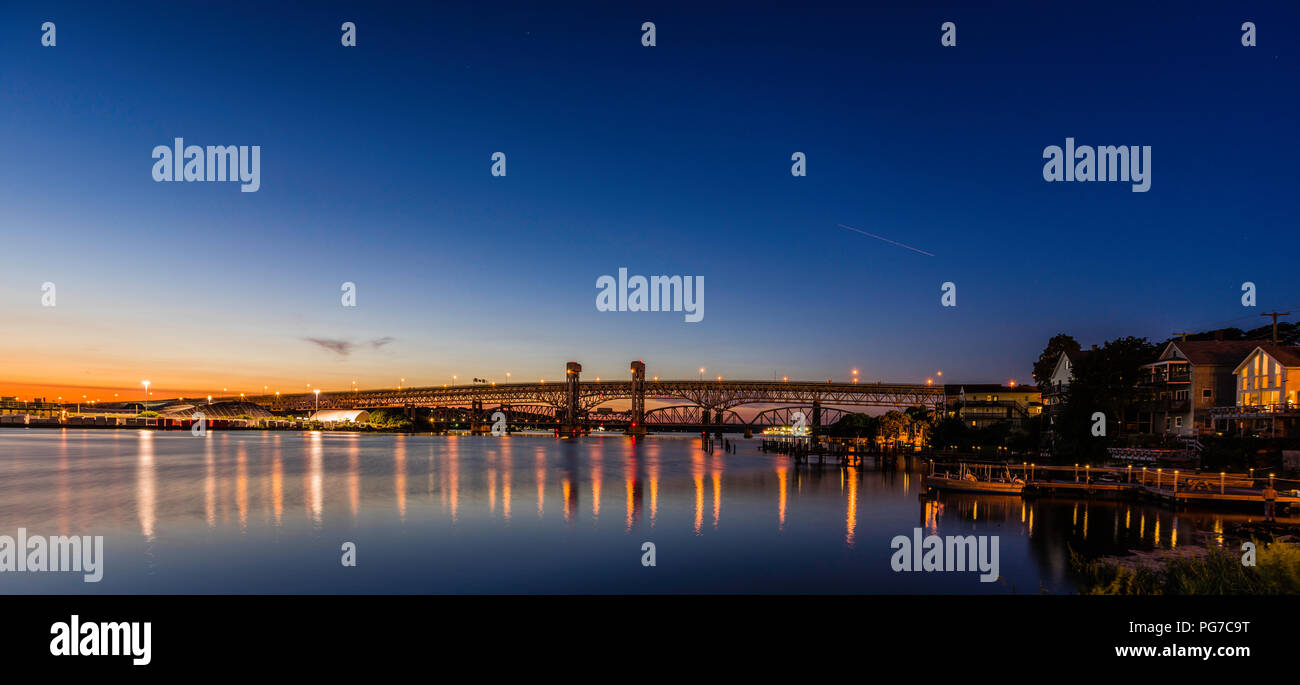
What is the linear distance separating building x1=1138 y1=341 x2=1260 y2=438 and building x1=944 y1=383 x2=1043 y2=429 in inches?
1361

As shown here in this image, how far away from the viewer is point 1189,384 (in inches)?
2159

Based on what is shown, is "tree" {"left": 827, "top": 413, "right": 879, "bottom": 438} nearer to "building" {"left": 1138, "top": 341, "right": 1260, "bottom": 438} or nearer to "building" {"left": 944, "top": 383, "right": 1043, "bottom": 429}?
"building" {"left": 944, "top": 383, "right": 1043, "bottom": 429}

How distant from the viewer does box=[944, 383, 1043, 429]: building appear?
94.0 m

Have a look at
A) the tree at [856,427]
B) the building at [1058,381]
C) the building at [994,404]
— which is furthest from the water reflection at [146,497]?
the tree at [856,427]

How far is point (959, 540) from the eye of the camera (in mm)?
29219

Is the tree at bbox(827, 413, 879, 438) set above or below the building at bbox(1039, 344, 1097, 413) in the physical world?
below

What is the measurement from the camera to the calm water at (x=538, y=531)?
2352 cm

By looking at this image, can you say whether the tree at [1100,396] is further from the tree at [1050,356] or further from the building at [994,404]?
the building at [994,404]

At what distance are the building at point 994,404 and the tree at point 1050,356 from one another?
15.3 meters

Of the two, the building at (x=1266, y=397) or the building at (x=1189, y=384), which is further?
the building at (x=1189, y=384)

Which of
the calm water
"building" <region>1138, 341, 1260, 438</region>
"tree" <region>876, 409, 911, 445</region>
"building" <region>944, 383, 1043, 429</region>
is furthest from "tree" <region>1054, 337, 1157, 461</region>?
"tree" <region>876, 409, 911, 445</region>
